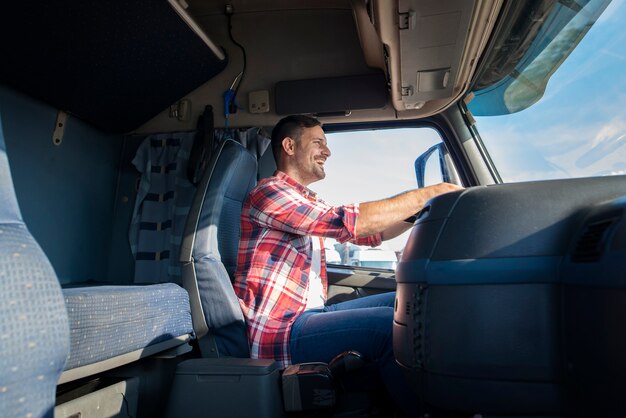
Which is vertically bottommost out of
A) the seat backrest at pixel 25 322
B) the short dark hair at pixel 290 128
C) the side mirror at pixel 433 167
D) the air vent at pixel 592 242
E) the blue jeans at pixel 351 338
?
the blue jeans at pixel 351 338

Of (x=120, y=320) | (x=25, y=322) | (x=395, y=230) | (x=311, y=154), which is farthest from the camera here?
(x=311, y=154)

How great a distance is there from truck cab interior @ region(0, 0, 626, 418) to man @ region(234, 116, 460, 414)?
3.9 inches

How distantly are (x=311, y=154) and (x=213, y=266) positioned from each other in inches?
28.2

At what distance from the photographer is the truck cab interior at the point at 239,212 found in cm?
64

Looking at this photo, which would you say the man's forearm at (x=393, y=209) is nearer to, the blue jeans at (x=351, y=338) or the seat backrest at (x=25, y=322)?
the blue jeans at (x=351, y=338)

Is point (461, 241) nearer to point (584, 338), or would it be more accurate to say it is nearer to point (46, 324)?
point (584, 338)

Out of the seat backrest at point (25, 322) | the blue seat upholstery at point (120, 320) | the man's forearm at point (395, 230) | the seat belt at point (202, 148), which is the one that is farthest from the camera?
the seat belt at point (202, 148)

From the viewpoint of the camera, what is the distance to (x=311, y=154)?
77.9 inches

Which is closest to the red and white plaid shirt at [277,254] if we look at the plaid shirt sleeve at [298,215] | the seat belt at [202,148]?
the plaid shirt sleeve at [298,215]

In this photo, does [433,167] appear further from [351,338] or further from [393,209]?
[351,338]

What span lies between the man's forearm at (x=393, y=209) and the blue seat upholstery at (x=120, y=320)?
2.04 feet

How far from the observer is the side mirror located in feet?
6.26

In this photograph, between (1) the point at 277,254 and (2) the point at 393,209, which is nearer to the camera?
(2) the point at 393,209

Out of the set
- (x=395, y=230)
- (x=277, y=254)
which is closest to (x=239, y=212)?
(x=277, y=254)
